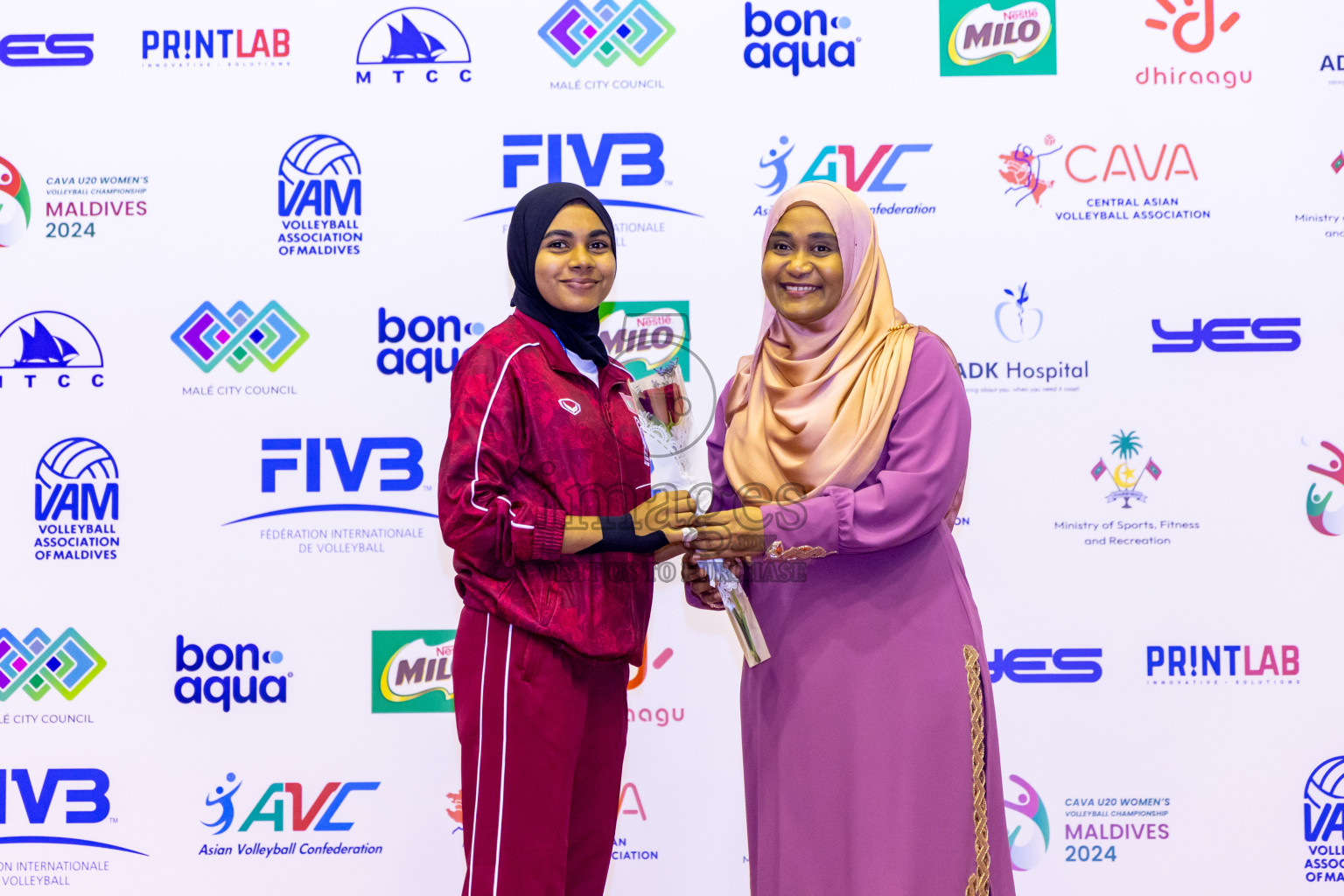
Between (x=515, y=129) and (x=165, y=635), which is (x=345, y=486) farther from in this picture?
(x=515, y=129)

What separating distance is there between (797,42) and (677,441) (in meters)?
1.80

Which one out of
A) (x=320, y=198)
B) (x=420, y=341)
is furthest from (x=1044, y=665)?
(x=320, y=198)

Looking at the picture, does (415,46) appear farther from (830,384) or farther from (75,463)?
(830,384)

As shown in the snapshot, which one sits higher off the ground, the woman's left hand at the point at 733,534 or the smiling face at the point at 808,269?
the smiling face at the point at 808,269

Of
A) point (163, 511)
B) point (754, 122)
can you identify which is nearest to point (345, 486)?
point (163, 511)

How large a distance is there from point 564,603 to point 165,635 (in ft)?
6.28

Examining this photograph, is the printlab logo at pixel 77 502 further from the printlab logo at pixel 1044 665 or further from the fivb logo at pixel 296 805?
the printlab logo at pixel 1044 665

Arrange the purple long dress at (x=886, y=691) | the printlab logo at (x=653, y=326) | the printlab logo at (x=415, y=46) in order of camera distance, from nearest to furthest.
Answer: 1. the purple long dress at (x=886, y=691)
2. the printlab logo at (x=653, y=326)
3. the printlab logo at (x=415, y=46)

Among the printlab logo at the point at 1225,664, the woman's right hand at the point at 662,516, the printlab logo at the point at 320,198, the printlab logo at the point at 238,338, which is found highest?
the printlab logo at the point at 320,198

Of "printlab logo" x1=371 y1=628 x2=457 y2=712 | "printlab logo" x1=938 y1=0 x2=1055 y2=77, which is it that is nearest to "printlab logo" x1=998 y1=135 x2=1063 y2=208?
"printlab logo" x1=938 y1=0 x2=1055 y2=77

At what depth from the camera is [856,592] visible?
211cm

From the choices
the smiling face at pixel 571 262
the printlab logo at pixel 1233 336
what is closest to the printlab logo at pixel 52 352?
the smiling face at pixel 571 262

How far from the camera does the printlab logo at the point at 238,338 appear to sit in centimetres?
337

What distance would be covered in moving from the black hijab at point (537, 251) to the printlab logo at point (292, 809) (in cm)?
187
